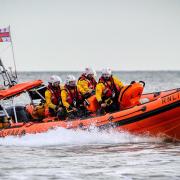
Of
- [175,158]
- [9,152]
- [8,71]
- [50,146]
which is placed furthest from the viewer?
[8,71]

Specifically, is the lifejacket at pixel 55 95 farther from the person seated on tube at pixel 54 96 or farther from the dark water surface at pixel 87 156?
the dark water surface at pixel 87 156

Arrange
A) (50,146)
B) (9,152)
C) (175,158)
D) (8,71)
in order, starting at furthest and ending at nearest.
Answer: (8,71), (50,146), (9,152), (175,158)

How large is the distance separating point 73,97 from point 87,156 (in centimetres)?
278

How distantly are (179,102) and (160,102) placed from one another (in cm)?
39

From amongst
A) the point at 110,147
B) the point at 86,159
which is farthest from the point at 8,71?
the point at 86,159

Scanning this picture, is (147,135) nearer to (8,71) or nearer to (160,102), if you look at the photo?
(160,102)

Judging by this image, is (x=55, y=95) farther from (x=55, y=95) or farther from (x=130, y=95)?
(x=130, y=95)

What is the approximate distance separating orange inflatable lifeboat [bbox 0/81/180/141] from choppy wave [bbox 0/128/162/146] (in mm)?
106

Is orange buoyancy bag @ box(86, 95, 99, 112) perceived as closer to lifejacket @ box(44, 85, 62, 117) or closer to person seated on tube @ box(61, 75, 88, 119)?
person seated on tube @ box(61, 75, 88, 119)

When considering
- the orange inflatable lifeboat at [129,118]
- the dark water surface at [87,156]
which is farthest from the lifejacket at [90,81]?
the dark water surface at [87,156]

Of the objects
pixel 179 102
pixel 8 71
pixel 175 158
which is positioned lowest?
pixel 175 158

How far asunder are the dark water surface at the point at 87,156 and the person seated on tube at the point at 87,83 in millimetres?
1159

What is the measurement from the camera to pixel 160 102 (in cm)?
1270

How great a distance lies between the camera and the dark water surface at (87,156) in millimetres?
9633
